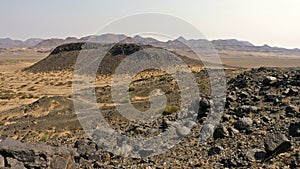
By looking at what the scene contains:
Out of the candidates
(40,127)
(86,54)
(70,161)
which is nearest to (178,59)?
(86,54)

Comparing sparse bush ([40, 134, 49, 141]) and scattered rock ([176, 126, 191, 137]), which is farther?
sparse bush ([40, 134, 49, 141])

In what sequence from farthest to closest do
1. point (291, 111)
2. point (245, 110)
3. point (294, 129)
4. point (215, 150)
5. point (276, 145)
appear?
1. point (245, 110)
2. point (291, 111)
3. point (215, 150)
4. point (294, 129)
5. point (276, 145)

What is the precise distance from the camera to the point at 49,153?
1024 cm

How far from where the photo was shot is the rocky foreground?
941 cm

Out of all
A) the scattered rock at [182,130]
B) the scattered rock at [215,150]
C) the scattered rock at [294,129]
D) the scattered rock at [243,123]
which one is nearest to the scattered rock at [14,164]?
the scattered rock at [215,150]

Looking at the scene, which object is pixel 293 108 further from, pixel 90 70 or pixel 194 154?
pixel 90 70

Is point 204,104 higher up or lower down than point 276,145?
higher up

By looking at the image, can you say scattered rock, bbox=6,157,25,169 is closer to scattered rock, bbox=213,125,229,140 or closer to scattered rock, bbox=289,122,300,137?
scattered rock, bbox=213,125,229,140

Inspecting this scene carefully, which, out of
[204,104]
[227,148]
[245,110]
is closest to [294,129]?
[227,148]

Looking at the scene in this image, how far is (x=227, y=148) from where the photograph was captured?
10.4 metres

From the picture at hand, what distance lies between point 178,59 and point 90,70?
18.5 m

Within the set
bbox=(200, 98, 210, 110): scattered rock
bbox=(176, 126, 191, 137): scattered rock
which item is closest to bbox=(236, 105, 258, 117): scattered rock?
bbox=(200, 98, 210, 110): scattered rock

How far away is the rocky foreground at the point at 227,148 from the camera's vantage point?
9406mm

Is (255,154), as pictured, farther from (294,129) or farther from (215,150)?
(294,129)
